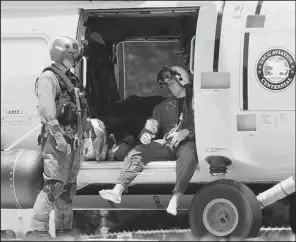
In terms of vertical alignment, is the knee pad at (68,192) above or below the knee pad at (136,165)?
below

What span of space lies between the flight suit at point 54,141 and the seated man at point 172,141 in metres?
0.48

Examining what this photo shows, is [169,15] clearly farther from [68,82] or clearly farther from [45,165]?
[45,165]

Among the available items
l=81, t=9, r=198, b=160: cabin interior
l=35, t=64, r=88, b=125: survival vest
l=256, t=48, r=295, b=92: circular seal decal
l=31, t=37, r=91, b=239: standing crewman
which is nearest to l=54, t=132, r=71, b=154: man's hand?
l=31, t=37, r=91, b=239: standing crewman

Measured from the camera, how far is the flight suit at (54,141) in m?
8.70

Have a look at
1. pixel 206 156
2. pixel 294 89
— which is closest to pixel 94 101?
pixel 206 156

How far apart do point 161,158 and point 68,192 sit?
99 centimetres

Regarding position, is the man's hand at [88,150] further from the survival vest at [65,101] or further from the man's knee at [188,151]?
the man's knee at [188,151]

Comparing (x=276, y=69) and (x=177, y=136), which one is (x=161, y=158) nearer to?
(x=177, y=136)

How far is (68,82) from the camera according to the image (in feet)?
29.3

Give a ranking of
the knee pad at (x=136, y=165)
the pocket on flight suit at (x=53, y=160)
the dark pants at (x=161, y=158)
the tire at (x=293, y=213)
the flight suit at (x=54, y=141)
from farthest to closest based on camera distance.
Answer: the tire at (x=293, y=213) < the knee pad at (x=136, y=165) < the dark pants at (x=161, y=158) < the pocket on flight suit at (x=53, y=160) < the flight suit at (x=54, y=141)

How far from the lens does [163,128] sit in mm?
9570

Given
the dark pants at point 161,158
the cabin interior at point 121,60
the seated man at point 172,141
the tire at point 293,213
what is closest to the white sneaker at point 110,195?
the seated man at point 172,141

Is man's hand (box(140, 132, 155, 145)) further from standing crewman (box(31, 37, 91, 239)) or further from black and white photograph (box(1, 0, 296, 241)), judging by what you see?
standing crewman (box(31, 37, 91, 239))

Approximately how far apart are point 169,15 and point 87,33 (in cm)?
89
